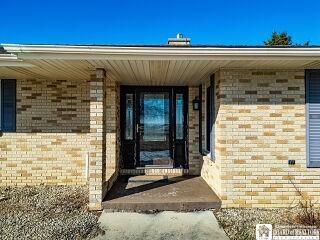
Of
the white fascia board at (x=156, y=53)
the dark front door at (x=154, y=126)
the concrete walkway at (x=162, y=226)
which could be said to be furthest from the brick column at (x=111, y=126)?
the white fascia board at (x=156, y=53)

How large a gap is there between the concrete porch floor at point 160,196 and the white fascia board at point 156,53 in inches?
100

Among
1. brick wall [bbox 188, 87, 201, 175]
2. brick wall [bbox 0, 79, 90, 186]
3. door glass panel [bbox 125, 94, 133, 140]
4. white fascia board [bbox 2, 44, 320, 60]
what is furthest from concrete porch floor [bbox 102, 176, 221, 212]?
white fascia board [bbox 2, 44, 320, 60]

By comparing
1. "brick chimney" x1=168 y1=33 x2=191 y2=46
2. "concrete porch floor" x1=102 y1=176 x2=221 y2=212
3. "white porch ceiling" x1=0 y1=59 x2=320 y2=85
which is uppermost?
"brick chimney" x1=168 y1=33 x2=191 y2=46

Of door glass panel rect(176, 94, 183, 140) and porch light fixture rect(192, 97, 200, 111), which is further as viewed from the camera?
door glass panel rect(176, 94, 183, 140)

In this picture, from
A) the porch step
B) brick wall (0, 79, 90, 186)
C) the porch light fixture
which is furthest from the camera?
the porch light fixture

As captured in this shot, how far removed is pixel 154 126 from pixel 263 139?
3.58 m

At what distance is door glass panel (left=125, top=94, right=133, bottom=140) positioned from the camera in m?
8.52

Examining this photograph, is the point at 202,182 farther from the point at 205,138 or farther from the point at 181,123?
the point at 181,123

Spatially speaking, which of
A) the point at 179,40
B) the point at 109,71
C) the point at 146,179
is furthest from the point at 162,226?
the point at 179,40

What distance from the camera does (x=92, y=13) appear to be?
13867 mm

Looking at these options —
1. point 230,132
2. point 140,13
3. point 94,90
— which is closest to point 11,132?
point 94,90

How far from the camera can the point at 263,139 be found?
566cm

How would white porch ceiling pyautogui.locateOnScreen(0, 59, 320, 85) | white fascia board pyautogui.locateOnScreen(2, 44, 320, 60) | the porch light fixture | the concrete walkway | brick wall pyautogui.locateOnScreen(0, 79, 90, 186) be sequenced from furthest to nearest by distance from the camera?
1. the porch light fixture
2. brick wall pyautogui.locateOnScreen(0, 79, 90, 186)
3. white porch ceiling pyautogui.locateOnScreen(0, 59, 320, 85)
4. white fascia board pyautogui.locateOnScreen(2, 44, 320, 60)
5. the concrete walkway

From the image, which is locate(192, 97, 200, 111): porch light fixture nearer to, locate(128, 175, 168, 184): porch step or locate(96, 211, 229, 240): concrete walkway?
locate(128, 175, 168, 184): porch step
